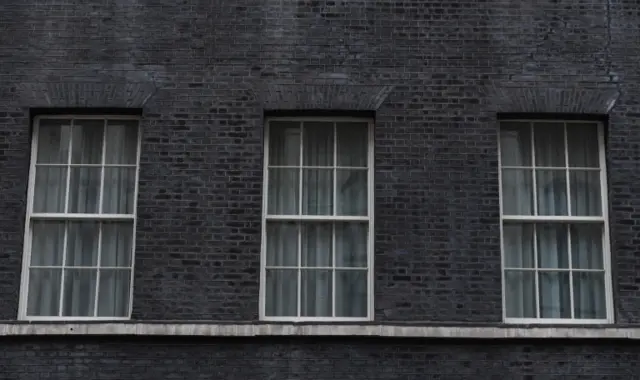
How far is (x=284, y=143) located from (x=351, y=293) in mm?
1969

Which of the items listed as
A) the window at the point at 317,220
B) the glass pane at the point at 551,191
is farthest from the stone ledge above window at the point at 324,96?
the glass pane at the point at 551,191

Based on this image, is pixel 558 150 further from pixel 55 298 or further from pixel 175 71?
pixel 55 298

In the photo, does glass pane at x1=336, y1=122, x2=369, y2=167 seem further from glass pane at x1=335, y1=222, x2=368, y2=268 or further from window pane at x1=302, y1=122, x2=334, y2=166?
glass pane at x1=335, y1=222, x2=368, y2=268

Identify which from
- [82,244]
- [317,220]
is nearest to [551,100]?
[317,220]

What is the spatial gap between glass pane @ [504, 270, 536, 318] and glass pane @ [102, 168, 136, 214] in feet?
14.7

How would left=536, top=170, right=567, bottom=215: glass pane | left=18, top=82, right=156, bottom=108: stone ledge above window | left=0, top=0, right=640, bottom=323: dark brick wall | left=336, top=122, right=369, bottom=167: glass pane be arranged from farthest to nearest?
left=336, top=122, right=369, bottom=167: glass pane, left=536, top=170, right=567, bottom=215: glass pane, left=18, top=82, right=156, bottom=108: stone ledge above window, left=0, top=0, right=640, bottom=323: dark brick wall

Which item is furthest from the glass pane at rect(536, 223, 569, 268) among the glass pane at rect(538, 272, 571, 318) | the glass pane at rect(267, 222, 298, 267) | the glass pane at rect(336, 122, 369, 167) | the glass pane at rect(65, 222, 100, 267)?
the glass pane at rect(65, 222, 100, 267)

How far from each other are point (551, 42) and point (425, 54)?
4.99 ft

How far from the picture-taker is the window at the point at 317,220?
37.1ft

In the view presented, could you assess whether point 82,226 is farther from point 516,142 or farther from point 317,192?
point 516,142

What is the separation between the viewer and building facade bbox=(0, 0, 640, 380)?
1080 centimetres

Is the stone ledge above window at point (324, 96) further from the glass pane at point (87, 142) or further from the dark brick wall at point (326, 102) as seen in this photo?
the glass pane at point (87, 142)

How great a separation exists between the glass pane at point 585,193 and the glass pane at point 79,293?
223 inches

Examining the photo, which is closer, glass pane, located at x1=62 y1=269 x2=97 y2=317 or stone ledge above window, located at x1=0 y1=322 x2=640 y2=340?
stone ledge above window, located at x1=0 y1=322 x2=640 y2=340
